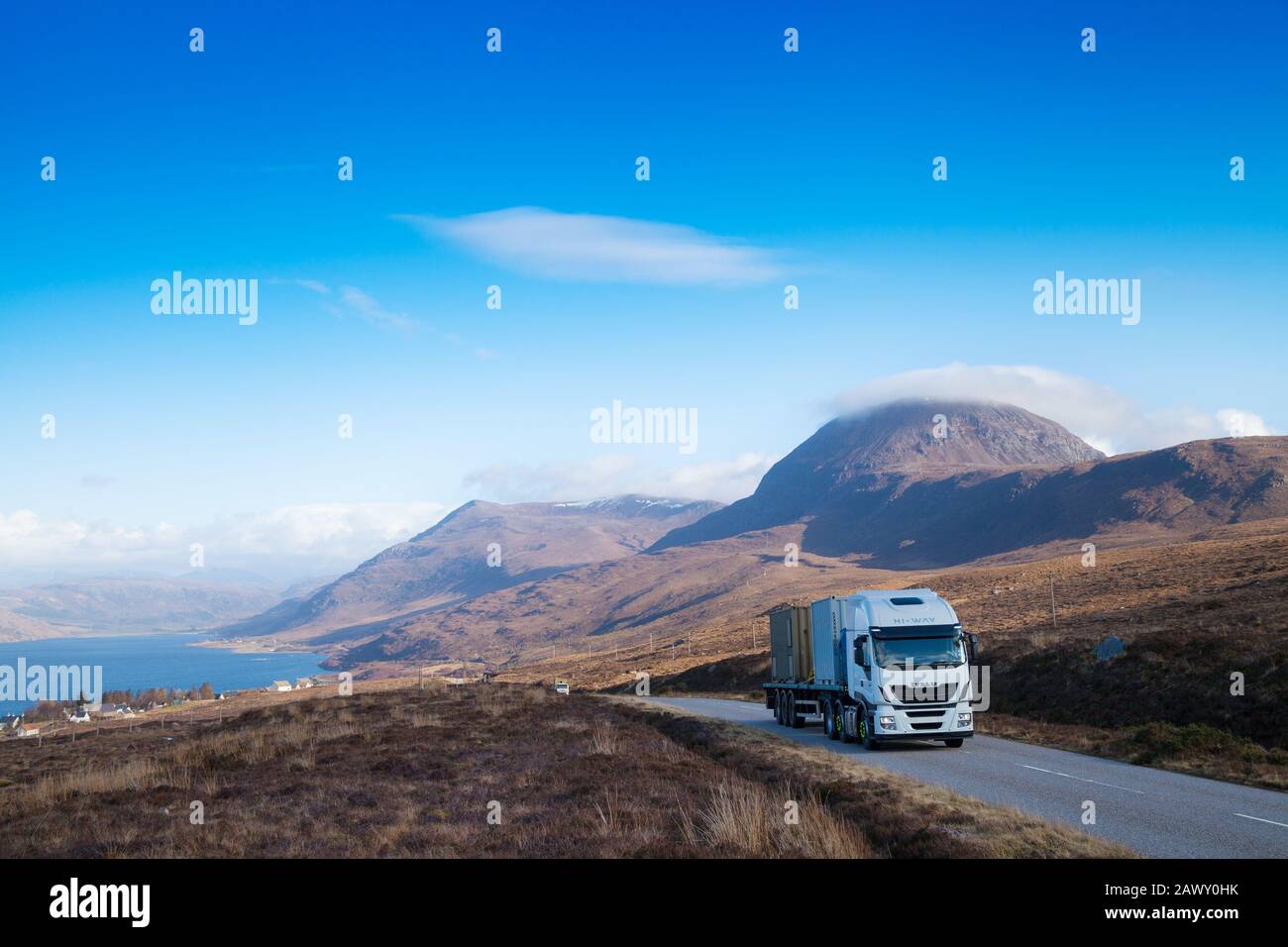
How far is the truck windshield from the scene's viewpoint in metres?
24.0

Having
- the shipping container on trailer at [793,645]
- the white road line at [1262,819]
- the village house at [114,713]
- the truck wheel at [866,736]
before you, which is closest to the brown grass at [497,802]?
the truck wheel at [866,736]

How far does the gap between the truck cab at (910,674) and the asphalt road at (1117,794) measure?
58 cm

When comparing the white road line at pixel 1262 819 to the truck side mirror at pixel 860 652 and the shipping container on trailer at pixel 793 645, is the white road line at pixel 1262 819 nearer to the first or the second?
the truck side mirror at pixel 860 652

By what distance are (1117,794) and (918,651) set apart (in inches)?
317

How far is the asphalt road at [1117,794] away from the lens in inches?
477

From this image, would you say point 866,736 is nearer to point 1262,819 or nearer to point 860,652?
point 860,652

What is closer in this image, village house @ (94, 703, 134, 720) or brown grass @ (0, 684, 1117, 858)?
brown grass @ (0, 684, 1117, 858)

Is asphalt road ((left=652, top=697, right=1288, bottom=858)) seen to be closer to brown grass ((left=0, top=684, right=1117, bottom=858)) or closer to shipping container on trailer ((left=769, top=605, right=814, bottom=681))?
brown grass ((left=0, top=684, right=1117, bottom=858))

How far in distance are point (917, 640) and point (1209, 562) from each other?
180 ft

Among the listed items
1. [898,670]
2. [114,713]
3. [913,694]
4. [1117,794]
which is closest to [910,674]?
[898,670]

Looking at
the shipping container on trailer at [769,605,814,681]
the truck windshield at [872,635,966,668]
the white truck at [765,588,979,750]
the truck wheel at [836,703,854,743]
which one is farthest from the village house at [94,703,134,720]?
the truck windshield at [872,635,966,668]

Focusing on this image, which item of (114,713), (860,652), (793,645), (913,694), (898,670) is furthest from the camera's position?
(114,713)

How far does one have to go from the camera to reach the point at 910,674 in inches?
938
